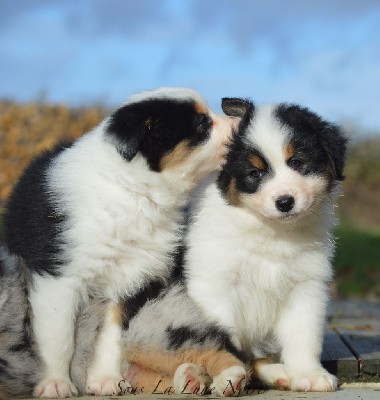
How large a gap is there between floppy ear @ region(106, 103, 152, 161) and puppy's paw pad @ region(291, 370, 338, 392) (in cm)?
172

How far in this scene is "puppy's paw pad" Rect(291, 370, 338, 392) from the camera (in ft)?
16.6

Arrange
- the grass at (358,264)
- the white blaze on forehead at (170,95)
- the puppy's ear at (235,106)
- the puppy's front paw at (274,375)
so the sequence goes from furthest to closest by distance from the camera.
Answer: the grass at (358,264) → the puppy's ear at (235,106) → the white blaze on forehead at (170,95) → the puppy's front paw at (274,375)

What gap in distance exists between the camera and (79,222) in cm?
502

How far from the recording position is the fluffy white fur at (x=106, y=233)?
16.1 ft

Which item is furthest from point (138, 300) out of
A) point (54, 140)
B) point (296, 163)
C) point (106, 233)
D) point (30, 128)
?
point (30, 128)

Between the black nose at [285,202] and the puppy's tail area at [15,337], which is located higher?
the black nose at [285,202]

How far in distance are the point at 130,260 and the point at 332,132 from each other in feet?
5.00

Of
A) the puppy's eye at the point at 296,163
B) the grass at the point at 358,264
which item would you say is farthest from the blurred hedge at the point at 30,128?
the puppy's eye at the point at 296,163

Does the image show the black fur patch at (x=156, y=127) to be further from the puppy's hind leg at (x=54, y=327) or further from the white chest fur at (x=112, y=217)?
the puppy's hind leg at (x=54, y=327)

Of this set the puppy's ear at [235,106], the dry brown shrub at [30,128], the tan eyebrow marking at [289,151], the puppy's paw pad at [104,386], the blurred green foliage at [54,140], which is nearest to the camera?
the puppy's paw pad at [104,386]

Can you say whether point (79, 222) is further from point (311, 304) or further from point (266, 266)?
point (311, 304)

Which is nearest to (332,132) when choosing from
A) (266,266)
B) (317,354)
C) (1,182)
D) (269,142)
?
(269,142)

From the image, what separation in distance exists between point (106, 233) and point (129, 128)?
0.67 meters

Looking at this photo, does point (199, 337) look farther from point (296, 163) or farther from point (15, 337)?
point (296, 163)
